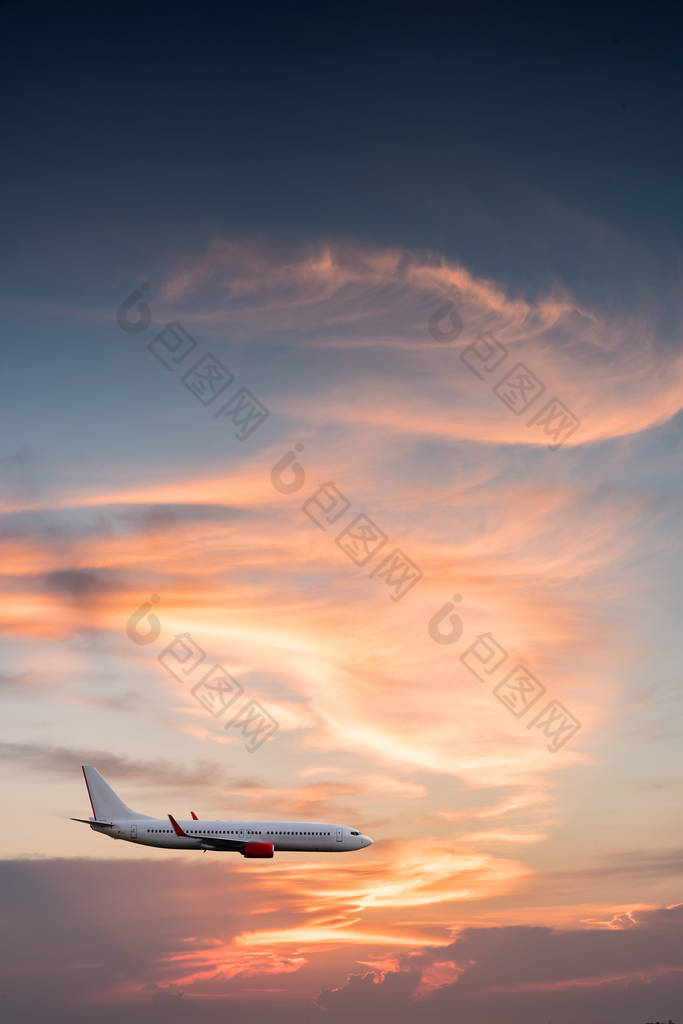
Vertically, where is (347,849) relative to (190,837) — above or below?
below

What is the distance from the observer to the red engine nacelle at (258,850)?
193 m

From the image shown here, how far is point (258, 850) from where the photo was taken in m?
193

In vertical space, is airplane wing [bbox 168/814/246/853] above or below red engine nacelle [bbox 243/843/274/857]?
above

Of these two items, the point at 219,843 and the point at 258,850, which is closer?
the point at 258,850

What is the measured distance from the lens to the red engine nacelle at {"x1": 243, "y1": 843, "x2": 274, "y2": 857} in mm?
193000

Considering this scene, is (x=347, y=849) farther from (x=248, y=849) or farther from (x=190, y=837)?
(x=190, y=837)

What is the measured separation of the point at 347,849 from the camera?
19675 cm

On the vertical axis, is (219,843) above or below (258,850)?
above

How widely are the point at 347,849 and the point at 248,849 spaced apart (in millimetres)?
19787

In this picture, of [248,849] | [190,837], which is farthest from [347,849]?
[190,837]

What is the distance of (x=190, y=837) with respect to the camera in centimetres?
19838

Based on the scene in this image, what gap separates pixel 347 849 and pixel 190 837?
104ft

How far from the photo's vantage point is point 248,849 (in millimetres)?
193875

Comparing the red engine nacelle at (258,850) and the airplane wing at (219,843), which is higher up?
the airplane wing at (219,843)
